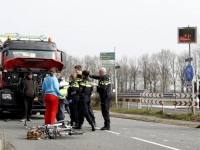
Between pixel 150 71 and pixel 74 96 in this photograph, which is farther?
pixel 150 71

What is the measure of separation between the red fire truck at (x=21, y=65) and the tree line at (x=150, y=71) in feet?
178

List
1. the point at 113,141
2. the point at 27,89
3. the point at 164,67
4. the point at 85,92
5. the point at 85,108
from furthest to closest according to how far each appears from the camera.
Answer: the point at 164,67 < the point at 27,89 < the point at 85,92 < the point at 85,108 < the point at 113,141

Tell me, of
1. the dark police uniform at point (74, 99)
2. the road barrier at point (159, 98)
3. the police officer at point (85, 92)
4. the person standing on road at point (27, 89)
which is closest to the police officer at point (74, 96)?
the dark police uniform at point (74, 99)

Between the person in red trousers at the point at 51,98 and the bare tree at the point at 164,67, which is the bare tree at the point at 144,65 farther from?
the person in red trousers at the point at 51,98

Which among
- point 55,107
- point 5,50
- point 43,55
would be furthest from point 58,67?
point 55,107

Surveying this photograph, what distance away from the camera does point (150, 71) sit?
8244 cm

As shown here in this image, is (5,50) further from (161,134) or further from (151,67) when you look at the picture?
(151,67)

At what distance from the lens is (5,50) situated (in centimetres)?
1941

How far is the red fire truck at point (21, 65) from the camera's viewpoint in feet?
60.3

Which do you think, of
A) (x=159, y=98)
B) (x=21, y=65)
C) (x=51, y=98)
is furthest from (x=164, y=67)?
(x=51, y=98)

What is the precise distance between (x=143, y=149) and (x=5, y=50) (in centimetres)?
1122

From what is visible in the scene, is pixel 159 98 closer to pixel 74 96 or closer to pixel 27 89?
pixel 27 89

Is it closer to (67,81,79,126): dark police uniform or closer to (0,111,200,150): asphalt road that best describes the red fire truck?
(67,81,79,126): dark police uniform

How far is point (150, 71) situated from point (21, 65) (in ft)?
213
